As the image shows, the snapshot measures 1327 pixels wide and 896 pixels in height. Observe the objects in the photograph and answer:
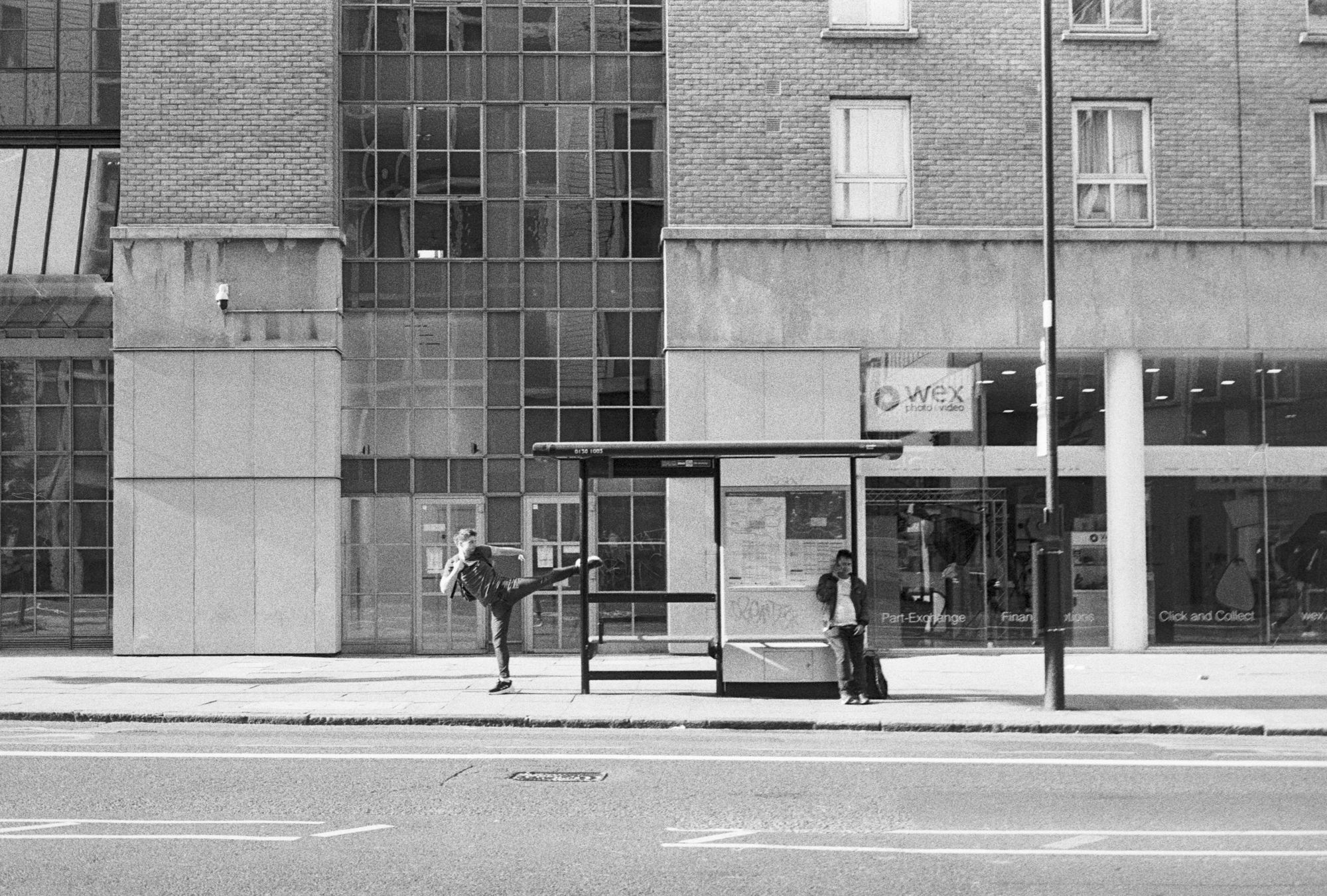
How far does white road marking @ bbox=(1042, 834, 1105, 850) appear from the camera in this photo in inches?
322

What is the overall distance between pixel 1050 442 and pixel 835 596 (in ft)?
9.03

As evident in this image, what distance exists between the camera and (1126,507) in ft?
65.4

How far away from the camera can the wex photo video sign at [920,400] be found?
784 inches

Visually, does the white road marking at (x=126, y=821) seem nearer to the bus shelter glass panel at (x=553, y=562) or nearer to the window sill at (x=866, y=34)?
the bus shelter glass panel at (x=553, y=562)

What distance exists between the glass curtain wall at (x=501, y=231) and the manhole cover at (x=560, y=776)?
32.9 feet

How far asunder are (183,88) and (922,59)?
10.9 meters

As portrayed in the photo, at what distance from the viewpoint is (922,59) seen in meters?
20.3

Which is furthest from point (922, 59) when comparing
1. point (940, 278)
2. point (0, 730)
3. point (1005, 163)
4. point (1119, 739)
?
point (0, 730)

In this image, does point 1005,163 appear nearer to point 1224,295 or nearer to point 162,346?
point 1224,295

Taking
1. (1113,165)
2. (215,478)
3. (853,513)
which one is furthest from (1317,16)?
(215,478)

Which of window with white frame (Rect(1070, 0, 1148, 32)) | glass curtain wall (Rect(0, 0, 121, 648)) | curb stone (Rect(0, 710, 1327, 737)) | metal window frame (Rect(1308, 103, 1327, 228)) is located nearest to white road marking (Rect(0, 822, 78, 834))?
curb stone (Rect(0, 710, 1327, 737))

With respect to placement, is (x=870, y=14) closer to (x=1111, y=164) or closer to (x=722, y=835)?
(x=1111, y=164)

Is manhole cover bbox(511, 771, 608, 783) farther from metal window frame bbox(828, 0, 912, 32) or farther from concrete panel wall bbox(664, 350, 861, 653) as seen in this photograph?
metal window frame bbox(828, 0, 912, 32)

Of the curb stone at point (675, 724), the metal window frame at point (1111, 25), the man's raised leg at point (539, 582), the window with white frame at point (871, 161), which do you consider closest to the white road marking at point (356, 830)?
the curb stone at point (675, 724)
